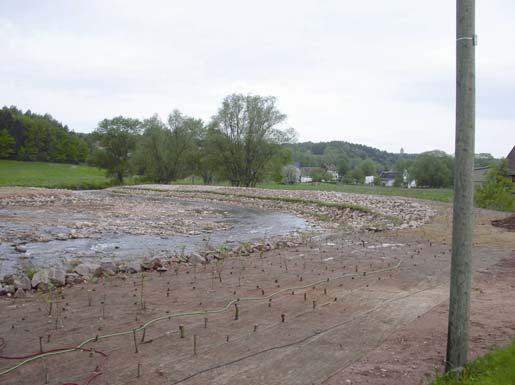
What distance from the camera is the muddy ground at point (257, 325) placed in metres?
4.55

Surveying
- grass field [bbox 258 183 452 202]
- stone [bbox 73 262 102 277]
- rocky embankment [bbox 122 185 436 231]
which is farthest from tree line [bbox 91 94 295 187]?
stone [bbox 73 262 102 277]

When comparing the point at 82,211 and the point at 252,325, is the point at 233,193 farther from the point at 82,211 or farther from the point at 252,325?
the point at 252,325

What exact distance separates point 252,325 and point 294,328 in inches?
21.1

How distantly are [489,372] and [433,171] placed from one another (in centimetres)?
9185

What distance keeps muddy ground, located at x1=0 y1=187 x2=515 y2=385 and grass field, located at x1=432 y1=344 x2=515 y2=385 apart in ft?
0.91

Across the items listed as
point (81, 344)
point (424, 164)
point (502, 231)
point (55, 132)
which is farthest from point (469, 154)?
point (55, 132)

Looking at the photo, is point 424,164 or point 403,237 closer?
point 403,237

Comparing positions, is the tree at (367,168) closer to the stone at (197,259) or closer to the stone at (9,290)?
the stone at (197,259)

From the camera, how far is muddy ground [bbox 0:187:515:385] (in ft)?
14.9

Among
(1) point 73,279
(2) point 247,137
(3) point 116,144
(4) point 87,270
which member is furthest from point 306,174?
(1) point 73,279

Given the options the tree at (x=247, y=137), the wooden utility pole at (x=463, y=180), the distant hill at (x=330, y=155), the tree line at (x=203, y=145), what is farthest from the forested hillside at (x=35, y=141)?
the wooden utility pole at (x=463, y=180)

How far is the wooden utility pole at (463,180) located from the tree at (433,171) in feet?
287

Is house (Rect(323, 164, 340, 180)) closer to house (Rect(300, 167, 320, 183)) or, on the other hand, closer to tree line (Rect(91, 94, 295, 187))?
house (Rect(300, 167, 320, 183))

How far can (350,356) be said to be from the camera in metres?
4.97
